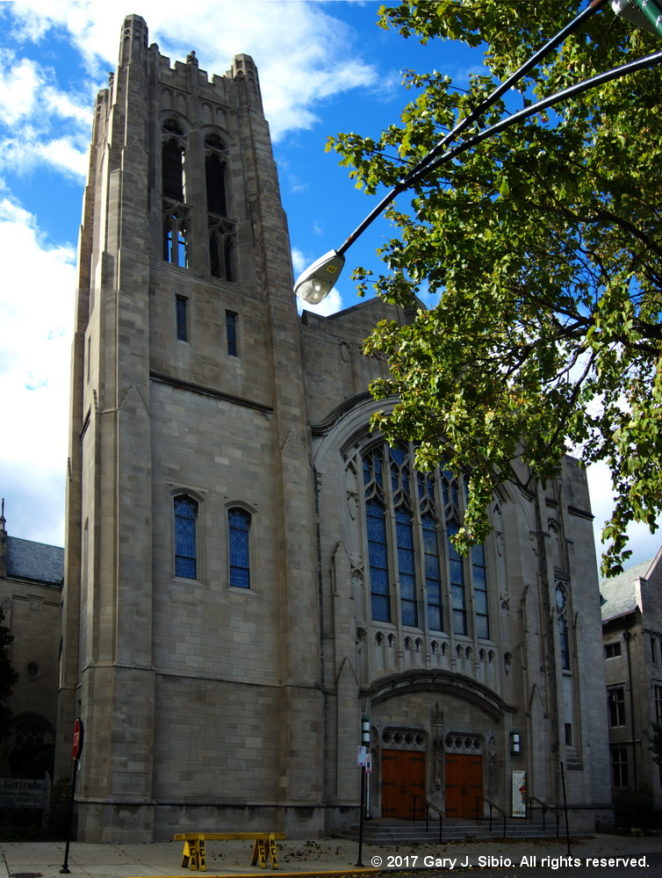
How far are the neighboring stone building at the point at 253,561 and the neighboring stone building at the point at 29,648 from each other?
10.9 m

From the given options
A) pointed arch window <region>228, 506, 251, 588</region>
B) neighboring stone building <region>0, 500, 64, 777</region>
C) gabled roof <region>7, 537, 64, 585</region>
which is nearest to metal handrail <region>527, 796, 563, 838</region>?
pointed arch window <region>228, 506, 251, 588</region>

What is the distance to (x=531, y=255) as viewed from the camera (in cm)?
1800

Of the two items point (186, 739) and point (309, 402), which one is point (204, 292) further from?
point (186, 739)

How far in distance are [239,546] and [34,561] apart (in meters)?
20.0

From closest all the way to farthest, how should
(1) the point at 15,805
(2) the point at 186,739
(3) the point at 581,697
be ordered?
(1) the point at 15,805 → (2) the point at 186,739 → (3) the point at 581,697

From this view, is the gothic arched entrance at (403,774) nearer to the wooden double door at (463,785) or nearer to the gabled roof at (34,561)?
the wooden double door at (463,785)

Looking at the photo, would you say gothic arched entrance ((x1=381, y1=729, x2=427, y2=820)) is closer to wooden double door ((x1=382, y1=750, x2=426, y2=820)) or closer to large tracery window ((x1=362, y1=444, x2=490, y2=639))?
wooden double door ((x1=382, y1=750, x2=426, y2=820))

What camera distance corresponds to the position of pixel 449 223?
16953 mm

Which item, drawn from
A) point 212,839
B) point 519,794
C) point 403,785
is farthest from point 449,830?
point 212,839

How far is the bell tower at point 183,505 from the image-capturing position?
2381 centimetres

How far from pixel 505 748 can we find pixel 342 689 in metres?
7.33

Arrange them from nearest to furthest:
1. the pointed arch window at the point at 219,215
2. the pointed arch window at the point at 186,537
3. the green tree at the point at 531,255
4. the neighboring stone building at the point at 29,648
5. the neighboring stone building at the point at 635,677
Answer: the green tree at the point at 531,255
the pointed arch window at the point at 186,537
the pointed arch window at the point at 219,215
the neighboring stone building at the point at 29,648
the neighboring stone building at the point at 635,677

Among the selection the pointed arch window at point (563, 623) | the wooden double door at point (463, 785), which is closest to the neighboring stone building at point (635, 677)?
the pointed arch window at point (563, 623)

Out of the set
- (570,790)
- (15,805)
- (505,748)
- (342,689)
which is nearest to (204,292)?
(342,689)
